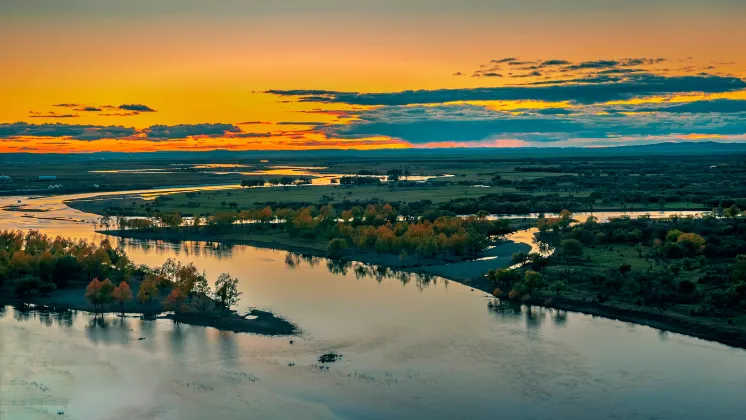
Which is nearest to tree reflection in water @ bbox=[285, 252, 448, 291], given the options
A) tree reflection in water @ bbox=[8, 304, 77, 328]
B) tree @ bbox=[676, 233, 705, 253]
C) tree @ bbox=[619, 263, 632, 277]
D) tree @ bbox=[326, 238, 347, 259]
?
tree @ bbox=[326, 238, 347, 259]

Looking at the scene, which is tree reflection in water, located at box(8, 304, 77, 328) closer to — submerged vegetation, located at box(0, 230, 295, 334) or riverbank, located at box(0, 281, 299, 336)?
riverbank, located at box(0, 281, 299, 336)

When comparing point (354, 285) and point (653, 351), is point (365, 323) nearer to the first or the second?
point (354, 285)

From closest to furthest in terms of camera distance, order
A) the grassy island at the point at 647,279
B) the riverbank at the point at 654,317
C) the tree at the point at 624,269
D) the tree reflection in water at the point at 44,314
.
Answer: the riverbank at the point at 654,317 → the grassy island at the point at 647,279 → the tree reflection in water at the point at 44,314 → the tree at the point at 624,269

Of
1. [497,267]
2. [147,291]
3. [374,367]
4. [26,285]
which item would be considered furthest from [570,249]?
[26,285]

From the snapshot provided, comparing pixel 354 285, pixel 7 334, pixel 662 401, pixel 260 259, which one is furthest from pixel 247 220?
pixel 662 401

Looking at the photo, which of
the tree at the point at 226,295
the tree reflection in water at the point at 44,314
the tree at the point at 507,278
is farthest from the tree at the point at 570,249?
the tree reflection in water at the point at 44,314

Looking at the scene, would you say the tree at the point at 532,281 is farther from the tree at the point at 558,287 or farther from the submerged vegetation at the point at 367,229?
the submerged vegetation at the point at 367,229
